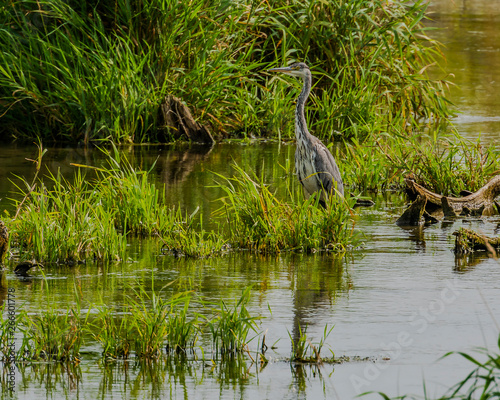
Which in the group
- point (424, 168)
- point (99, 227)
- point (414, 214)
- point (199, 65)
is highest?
point (199, 65)

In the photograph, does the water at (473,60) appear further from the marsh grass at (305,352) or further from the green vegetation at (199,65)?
the marsh grass at (305,352)

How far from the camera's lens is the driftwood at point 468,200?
948 cm

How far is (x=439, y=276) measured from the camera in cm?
720

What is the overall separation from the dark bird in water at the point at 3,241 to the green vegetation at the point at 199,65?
6.11 m

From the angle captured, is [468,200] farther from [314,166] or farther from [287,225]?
[287,225]

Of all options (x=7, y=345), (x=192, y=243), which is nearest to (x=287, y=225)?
(x=192, y=243)

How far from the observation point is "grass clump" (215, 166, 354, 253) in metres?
Answer: 7.89

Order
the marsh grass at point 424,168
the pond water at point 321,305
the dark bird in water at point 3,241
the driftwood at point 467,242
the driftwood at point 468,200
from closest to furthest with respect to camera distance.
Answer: the pond water at point 321,305 < the dark bird in water at point 3,241 < the driftwood at point 467,242 < the driftwood at point 468,200 < the marsh grass at point 424,168

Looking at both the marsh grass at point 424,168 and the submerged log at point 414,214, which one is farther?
the marsh grass at point 424,168

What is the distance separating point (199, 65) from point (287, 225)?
21.3 ft

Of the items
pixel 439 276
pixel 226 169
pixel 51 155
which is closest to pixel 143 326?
pixel 439 276

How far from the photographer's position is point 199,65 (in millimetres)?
13938

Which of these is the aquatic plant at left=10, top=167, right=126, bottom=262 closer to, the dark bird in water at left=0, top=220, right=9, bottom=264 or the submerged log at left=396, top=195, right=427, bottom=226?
the dark bird in water at left=0, top=220, right=9, bottom=264

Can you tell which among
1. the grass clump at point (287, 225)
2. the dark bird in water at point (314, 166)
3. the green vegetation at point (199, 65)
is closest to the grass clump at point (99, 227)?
the grass clump at point (287, 225)
